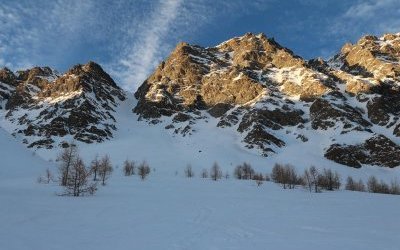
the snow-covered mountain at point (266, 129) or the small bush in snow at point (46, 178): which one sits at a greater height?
the snow-covered mountain at point (266, 129)

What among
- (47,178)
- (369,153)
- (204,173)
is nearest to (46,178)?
(47,178)

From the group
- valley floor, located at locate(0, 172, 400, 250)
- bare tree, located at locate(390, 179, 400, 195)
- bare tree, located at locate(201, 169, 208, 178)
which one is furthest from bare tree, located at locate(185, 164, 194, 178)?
valley floor, located at locate(0, 172, 400, 250)

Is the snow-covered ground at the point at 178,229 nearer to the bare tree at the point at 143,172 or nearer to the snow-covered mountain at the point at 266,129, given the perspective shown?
the bare tree at the point at 143,172

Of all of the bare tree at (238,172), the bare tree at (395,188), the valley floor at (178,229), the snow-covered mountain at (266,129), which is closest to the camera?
the valley floor at (178,229)

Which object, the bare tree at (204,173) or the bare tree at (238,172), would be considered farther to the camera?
the bare tree at (238,172)

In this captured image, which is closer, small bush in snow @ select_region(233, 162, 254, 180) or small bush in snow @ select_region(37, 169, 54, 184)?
small bush in snow @ select_region(37, 169, 54, 184)

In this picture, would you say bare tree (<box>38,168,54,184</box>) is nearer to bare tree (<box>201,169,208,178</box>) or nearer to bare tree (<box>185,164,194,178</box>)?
bare tree (<box>185,164,194,178</box>)

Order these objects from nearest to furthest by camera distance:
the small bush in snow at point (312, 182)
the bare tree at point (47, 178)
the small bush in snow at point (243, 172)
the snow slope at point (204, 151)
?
the bare tree at point (47, 178) → the small bush in snow at point (312, 182) → the small bush in snow at point (243, 172) → the snow slope at point (204, 151)

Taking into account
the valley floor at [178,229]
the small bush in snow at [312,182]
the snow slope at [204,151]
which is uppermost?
the snow slope at [204,151]

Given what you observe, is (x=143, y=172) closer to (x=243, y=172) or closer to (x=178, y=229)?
(x=243, y=172)

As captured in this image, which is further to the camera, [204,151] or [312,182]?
[204,151]

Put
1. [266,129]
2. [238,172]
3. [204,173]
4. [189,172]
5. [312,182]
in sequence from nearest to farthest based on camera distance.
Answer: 1. [312,182]
2. [189,172]
3. [204,173]
4. [238,172]
5. [266,129]

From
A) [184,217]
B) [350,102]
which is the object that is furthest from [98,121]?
[184,217]

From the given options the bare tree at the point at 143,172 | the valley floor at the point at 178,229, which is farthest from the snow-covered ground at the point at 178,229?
the bare tree at the point at 143,172
